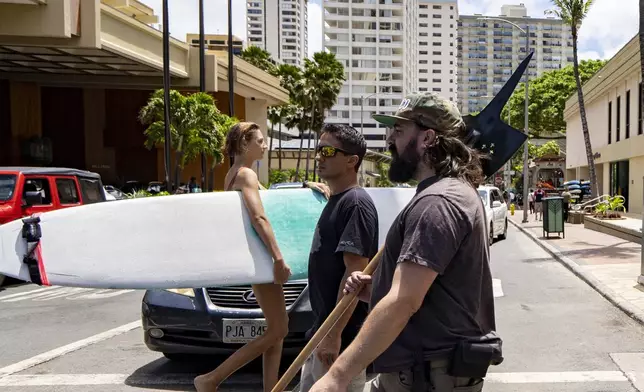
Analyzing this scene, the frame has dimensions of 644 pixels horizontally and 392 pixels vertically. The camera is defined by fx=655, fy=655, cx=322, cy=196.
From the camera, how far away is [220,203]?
13.2ft

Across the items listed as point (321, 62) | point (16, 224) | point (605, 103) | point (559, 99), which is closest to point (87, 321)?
point (16, 224)

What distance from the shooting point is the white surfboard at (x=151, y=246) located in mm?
3883

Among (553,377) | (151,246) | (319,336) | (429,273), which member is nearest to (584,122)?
(553,377)

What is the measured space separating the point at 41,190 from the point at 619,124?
96.2 feet

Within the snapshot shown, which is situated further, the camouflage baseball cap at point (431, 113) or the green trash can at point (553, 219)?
the green trash can at point (553, 219)

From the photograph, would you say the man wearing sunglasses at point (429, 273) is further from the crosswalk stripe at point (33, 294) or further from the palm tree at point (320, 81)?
the palm tree at point (320, 81)

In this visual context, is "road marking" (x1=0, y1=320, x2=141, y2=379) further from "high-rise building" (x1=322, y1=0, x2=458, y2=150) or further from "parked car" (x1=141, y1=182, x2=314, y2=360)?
"high-rise building" (x1=322, y1=0, x2=458, y2=150)

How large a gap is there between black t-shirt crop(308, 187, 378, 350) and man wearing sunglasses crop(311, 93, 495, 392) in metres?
0.84

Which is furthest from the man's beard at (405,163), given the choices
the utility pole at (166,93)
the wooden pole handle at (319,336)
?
the utility pole at (166,93)

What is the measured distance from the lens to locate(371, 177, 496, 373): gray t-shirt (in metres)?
2.05

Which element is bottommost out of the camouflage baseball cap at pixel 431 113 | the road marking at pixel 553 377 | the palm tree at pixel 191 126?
the road marking at pixel 553 377

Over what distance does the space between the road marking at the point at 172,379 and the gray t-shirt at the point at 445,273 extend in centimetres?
346

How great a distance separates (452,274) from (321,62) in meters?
49.6

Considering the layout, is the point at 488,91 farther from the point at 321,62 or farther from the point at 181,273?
the point at 181,273
